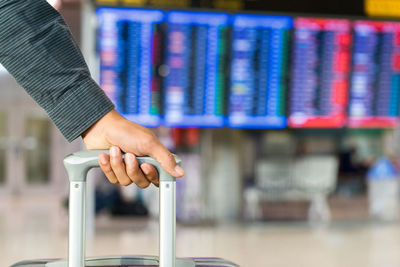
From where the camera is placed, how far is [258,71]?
4516 mm

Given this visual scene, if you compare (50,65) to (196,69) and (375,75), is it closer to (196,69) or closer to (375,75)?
(196,69)

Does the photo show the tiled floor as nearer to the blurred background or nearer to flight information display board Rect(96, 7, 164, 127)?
the blurred background

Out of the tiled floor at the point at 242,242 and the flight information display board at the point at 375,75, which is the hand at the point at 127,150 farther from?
the flight information display board at the point at 375,75

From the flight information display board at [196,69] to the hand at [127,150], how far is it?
3410 mm

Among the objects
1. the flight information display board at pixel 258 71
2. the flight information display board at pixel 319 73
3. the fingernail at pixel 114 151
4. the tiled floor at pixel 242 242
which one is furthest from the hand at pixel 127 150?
the flight information display board at pixel 319 73

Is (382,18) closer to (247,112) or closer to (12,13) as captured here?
(247,112)

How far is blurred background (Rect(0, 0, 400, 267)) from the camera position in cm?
→ 414

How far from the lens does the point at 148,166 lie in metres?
0.83

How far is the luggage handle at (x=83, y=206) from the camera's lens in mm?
810

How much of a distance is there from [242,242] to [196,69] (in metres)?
1.71

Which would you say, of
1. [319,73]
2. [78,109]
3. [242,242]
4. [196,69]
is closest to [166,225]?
[78,109]

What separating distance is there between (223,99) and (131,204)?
7.08ft

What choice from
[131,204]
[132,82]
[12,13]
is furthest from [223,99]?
[12,13]

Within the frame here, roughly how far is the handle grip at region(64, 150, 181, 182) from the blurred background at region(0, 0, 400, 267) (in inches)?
109
